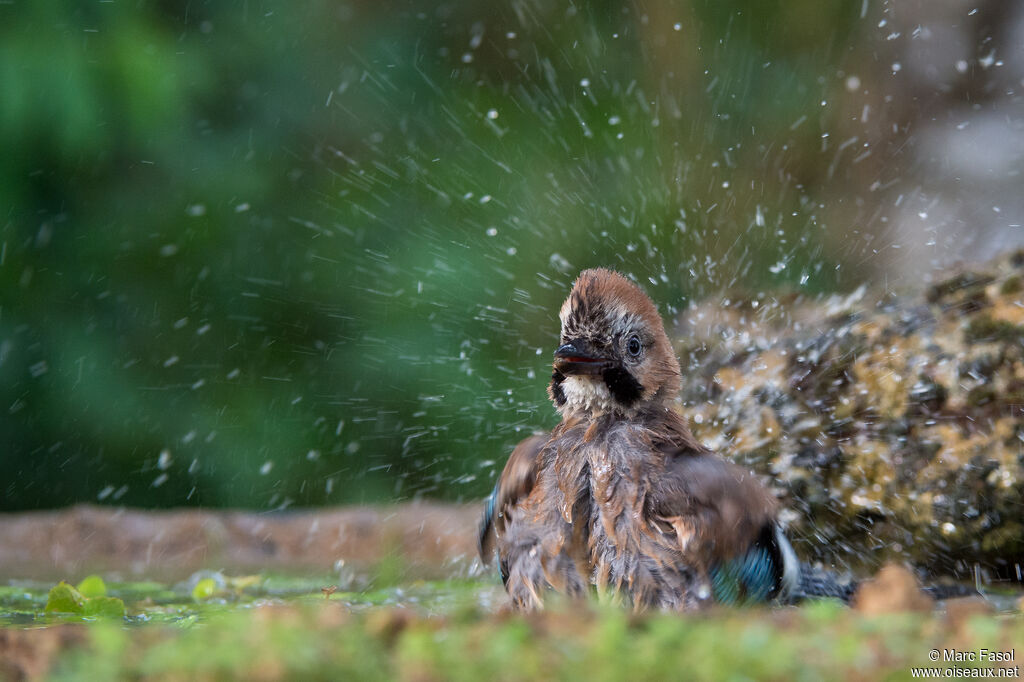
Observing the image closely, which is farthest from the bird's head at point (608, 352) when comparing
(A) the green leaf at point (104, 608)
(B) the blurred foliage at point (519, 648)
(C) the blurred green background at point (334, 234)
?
(C) the blurred green background at point (334, 234)

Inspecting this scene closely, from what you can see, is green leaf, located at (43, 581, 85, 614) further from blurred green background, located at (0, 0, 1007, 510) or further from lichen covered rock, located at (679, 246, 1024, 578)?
blurred green background, located at (0, 0, 1007, 510)

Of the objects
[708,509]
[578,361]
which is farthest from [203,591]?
[708,509]

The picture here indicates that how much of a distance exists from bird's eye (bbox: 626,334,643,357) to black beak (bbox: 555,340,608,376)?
0.12 m

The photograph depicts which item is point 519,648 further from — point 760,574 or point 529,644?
point 760,574

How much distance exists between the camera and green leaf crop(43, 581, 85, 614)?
3.09 m

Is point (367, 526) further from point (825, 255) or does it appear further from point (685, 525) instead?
point (825, 255)

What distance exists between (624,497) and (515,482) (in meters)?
0.35

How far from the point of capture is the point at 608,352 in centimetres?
318

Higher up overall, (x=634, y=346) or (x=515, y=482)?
(x=634, y=346)

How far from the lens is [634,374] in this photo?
10.5 feet

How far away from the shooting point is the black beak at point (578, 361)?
10.1 feet

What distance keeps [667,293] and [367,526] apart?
2235mm

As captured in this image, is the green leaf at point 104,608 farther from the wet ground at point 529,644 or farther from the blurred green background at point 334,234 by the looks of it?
the blurred green background at point 334,234

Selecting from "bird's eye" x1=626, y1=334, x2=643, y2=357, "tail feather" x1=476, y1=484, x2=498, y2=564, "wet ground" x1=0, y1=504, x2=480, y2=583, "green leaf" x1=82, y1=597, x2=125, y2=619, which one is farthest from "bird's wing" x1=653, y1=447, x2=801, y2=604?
"green leaf" x1=82, y1=597, x2=125, y2=619
